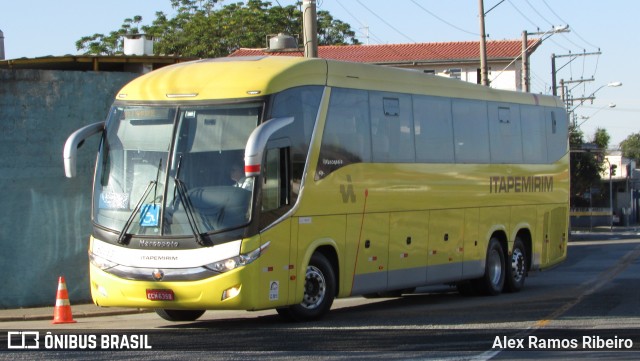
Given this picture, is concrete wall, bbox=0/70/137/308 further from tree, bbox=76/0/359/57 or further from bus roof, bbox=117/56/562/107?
tree, bbox=76/0/359/57

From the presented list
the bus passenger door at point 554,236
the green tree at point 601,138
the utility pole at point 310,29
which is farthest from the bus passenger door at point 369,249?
the green tree at point 601,138

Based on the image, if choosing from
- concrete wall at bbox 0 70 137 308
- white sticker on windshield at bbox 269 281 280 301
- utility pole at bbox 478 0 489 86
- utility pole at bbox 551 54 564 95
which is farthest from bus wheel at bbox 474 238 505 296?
utility pole at bbox 551 54 564 95

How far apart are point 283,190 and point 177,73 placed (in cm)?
229

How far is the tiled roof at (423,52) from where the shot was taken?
72875 mm

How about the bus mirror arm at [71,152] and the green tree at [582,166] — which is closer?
the bus mirror arm at [71,152]

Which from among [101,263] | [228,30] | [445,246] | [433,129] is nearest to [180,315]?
[101,263]

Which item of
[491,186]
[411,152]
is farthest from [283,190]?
[491,186]

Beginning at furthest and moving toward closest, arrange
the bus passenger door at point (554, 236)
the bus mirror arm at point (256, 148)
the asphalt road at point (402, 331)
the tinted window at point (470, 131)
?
the bus passenger door at point (554, 236) → the tinted window at point (470, 131) → the bus mirror arm at point (256, 148) → the asphalt road at point (402, 331)

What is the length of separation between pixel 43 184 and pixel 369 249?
6.91 meters

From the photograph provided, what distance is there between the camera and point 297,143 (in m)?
13.9

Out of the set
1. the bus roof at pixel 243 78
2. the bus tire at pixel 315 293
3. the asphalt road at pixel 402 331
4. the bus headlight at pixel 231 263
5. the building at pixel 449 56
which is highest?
the building at pixel 449 56

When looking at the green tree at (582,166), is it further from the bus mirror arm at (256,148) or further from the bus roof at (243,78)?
the bus mirror arm at (256,148)

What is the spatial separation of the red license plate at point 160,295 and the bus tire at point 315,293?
5.70 feet

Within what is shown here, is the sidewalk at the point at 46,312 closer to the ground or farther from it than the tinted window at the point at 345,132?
closer to the ground
